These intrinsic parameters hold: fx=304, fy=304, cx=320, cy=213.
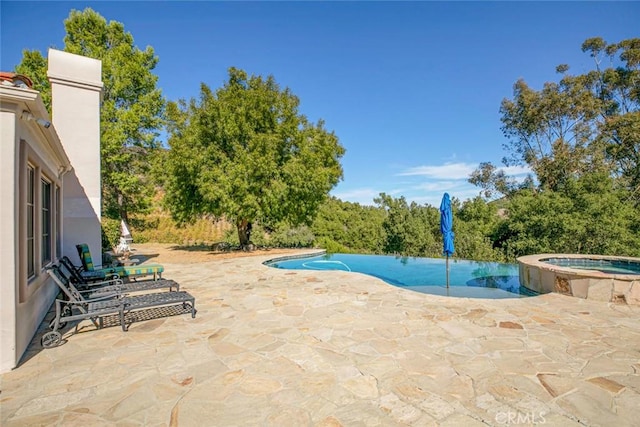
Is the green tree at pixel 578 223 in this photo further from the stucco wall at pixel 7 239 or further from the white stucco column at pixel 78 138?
the white stucco column at pixel 78 138

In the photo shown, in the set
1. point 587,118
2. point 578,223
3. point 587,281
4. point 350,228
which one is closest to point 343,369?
point 587,281

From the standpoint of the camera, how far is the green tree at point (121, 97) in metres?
15.5

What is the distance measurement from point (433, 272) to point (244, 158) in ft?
29.9

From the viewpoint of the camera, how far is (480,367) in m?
3.43

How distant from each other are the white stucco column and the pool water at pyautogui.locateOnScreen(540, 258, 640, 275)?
13.8m

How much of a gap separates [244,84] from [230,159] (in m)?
4.35

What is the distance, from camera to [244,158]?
13.4 metres

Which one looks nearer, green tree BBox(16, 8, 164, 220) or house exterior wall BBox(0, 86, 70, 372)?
house exterior wall BBox(0, 86, 70, 372)

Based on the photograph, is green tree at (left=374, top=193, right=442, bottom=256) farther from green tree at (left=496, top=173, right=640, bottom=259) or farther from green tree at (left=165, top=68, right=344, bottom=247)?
green tree at (left=165, top=68, right=344, bottom=247)

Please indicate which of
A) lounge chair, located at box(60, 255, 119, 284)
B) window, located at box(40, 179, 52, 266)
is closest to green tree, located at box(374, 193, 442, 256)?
lounge chair, located at box(60, 255, 119, 284)

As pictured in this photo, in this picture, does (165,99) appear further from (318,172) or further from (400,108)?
(400,108)

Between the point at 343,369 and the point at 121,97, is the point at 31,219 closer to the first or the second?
the point at 343,369

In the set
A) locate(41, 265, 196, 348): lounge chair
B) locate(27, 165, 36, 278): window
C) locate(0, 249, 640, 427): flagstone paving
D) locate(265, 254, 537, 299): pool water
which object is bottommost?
locate(265, 254, 537, 299): pool water

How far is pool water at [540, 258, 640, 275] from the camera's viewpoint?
27.4ft
